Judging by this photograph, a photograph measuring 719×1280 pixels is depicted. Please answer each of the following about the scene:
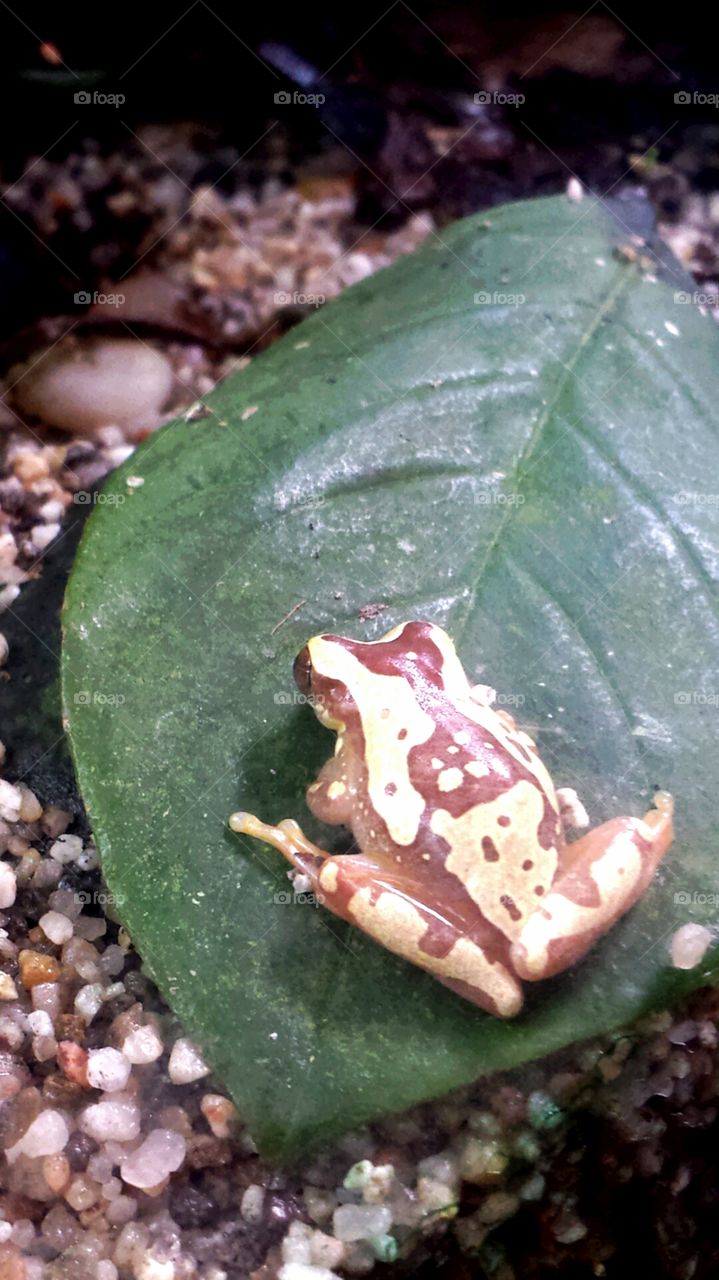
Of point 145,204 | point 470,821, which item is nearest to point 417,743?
point 470,821

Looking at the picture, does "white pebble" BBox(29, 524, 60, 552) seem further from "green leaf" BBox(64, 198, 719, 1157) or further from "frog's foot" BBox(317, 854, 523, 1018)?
"frog's foot" BBox(317, 854, 523, 1018)

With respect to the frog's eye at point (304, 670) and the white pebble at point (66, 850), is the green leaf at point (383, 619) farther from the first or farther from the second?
the white pebble at point (66, 850)

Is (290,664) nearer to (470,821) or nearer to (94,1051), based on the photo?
(470,821)

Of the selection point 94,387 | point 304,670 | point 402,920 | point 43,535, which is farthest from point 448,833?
point 94,387

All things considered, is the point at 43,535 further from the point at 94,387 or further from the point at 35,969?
the point at 35,969

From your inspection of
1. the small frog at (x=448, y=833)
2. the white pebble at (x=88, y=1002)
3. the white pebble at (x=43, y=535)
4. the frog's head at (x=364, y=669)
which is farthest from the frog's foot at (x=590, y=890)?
the white pebble at (x=43, y=535)

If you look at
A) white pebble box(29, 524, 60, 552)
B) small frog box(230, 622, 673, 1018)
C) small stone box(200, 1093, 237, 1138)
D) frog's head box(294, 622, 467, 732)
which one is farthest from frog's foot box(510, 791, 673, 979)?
white pebble box(29, 524, 60, 552)
